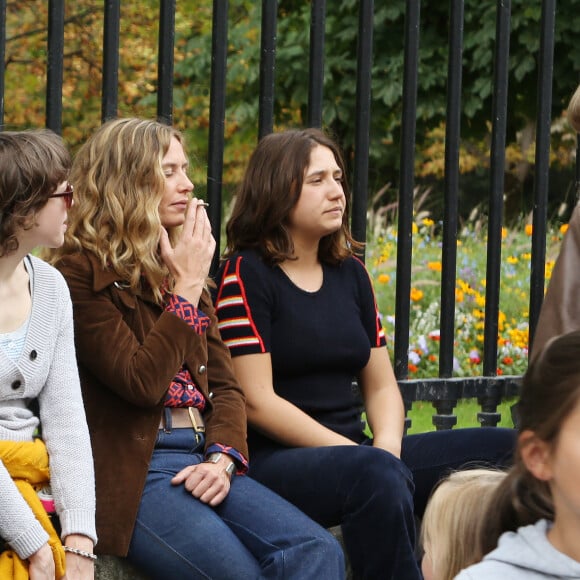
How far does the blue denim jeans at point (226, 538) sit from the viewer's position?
3.05 meters

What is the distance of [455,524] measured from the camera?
6.99ft

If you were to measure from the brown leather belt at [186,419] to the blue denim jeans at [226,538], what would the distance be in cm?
14

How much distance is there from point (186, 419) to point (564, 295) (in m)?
1.09

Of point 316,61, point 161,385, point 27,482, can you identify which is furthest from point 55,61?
point 27,482

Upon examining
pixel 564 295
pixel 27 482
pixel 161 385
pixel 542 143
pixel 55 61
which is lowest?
pixel 27 482

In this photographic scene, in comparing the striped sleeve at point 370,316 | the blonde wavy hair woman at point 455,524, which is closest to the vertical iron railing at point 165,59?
the striped sleeve at point 370,316

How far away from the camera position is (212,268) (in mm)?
3980

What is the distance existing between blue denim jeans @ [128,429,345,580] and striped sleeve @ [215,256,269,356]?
1.75ft

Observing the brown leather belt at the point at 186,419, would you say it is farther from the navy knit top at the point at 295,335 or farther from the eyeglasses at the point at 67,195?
the eyeglasses at the point at 67,195

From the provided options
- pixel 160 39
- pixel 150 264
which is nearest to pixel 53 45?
A: pixel 160 39

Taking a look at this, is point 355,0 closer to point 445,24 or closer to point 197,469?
point 445,24

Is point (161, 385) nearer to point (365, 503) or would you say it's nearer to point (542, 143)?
point (365, 503)

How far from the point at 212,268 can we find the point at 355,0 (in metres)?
6.88

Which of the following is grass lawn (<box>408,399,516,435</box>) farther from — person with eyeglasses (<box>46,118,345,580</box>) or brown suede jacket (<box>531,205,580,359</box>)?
person with eyeglasses (<box>46,118,345,580</box>)
